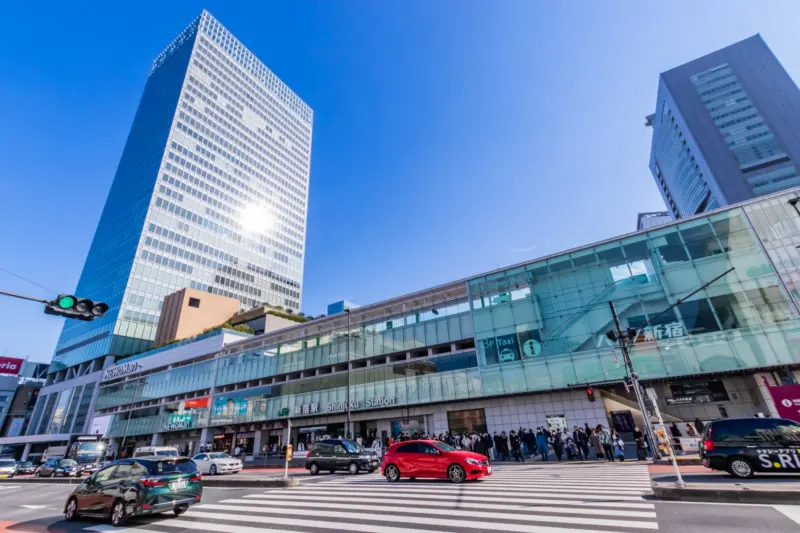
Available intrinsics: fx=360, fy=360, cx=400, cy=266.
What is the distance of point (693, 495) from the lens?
816 centimetres

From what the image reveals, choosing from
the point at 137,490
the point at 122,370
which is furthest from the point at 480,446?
the point at 122,370

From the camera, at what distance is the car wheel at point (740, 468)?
10562mm

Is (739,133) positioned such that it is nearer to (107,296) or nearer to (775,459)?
(775,459)

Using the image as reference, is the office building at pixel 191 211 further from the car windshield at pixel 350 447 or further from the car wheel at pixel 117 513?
the car wheel at pixel 117 513

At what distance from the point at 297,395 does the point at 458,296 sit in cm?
1995

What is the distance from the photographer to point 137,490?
8.41 meters

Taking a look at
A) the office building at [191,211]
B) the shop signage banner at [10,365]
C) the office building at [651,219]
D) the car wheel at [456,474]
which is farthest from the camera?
the office building at [651,219]

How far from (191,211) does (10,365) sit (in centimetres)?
5098

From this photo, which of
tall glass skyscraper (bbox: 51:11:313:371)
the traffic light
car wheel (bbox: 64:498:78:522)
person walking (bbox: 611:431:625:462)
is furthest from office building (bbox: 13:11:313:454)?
person walking (bbox: 611:431:625:462)

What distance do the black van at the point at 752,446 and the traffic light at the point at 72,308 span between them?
674 inches

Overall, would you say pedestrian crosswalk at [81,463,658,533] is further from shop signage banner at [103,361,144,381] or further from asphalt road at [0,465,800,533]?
shop signage banner at [103,361,144,381]

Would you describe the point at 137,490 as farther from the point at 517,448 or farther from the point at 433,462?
the point at 517,448

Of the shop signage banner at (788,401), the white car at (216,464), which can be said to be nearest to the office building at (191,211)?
the white car at (216,464)

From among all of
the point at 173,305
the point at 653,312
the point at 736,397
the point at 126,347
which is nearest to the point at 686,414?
the point at 736,397
